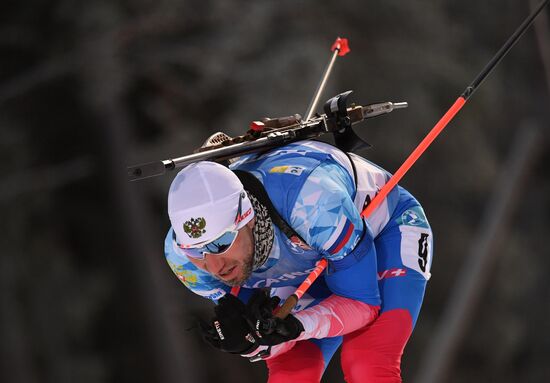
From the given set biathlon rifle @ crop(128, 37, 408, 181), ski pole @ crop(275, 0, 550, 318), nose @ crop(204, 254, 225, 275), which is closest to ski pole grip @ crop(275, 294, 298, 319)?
ski pole @ crop(275, 0, 550, 318)

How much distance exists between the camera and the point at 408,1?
1202cm

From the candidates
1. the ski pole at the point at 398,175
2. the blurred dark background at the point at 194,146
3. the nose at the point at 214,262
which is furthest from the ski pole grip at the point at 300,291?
the blurred dark background at the point at 194,146

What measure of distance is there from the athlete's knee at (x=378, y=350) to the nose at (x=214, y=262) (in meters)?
0.58

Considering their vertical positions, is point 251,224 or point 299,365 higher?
point 251,224

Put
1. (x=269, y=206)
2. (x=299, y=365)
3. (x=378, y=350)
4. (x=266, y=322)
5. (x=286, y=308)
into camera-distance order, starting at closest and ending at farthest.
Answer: (x=266, y=322)
(x=286, y=308)
(x=269, y=206)
(x=378, y=350)
(x=299, y=365)

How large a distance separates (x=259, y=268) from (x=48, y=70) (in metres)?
6.87

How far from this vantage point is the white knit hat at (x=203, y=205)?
3.12 m

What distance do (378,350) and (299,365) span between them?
303 millimetres

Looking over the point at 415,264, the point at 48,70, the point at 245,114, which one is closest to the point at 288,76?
the point at 245,114

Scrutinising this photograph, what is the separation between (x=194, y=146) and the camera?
9789 mm

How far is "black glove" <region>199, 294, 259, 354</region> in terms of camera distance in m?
3.06

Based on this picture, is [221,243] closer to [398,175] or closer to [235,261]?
[235,261]

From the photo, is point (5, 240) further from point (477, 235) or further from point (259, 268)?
point (259, 268)

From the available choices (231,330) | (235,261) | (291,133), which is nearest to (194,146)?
(291,133)
